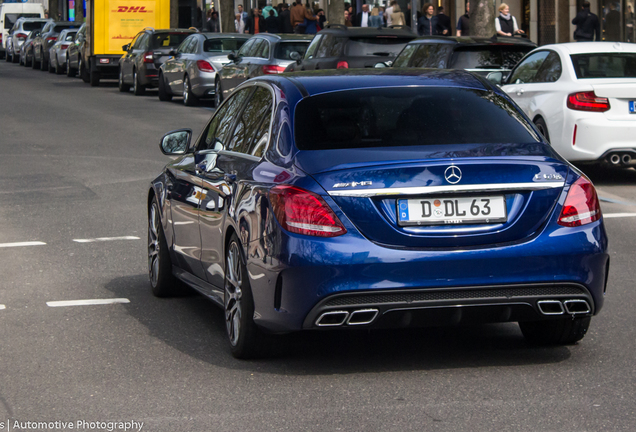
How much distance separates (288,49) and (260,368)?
739 inches

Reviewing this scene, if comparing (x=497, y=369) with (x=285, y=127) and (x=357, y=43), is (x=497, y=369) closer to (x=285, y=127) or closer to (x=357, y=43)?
(x=285, y=127)

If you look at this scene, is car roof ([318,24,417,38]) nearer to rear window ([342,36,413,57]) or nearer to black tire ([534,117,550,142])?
rear window ([342,36,413,57])

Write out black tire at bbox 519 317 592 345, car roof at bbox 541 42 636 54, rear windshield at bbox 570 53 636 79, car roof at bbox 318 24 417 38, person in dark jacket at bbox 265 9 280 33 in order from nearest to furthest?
1. black tire at bbox 519 317 592 345
2. rear windshield at bbox 570 53 636 79
3. car roof at bbox 541 42 636 54
4. car roof at bbox 318 24 417 38
5. person in dark jacket at bbox 265 9 280 33

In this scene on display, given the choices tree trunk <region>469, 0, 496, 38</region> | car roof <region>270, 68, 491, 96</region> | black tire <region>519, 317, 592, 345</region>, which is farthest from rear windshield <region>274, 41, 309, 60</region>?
black tire <region>519, 317, 592, 345</region>

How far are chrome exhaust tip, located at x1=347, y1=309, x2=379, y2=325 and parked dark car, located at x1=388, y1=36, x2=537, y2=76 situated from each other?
11602mm

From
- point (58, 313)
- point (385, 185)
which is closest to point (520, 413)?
point (385, 185)

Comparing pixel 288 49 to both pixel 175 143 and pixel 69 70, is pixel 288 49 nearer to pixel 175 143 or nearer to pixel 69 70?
pixel 175 143

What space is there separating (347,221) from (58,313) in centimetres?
260

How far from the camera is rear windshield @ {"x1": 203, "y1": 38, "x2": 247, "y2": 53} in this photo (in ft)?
89.0

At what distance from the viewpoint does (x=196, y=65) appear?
26.3 metres

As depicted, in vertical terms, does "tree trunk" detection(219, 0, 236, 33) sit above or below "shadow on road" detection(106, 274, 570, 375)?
above

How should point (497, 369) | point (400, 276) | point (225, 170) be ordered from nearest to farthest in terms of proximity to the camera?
1. point (400, 276)
2. point (497, 369)
3. point (225, 170)

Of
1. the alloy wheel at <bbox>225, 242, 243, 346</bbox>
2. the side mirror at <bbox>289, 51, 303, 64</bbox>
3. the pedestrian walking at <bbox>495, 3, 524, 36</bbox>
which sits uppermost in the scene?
the pedestrian walking at <bbox>495, 3, 524, 36</bbox>

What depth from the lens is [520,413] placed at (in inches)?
202
